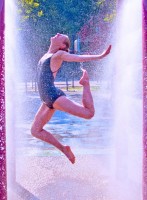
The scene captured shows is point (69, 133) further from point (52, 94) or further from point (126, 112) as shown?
point (52, 94)

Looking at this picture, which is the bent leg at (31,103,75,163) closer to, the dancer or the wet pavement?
the dancer

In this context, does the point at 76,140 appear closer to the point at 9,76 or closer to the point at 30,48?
the point at 30,48

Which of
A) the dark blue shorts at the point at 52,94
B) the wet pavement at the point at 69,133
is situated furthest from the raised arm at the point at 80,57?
the wet pavement at the point at 69,133

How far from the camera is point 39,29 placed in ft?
17.8

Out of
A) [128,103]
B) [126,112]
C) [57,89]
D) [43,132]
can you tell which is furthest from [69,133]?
[57,89]

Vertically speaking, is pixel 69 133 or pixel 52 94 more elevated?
pixel 52 94

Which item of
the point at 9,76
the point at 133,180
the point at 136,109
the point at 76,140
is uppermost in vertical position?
the point at 9,76

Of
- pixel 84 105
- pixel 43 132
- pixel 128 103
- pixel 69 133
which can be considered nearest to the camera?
pixel 84 105

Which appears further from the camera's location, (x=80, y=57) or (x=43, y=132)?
(x=43, y=132)

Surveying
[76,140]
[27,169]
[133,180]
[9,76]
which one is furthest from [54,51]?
[76,140]

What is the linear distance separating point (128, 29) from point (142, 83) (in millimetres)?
865

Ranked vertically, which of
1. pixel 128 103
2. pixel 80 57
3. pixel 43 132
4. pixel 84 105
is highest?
pixel 80 57

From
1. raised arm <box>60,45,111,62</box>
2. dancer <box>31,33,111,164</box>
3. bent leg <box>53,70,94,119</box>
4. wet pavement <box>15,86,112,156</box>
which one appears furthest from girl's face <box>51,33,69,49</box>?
wet pavement <box>15,86,112,156</box>

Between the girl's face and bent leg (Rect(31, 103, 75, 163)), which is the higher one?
the girl's face
